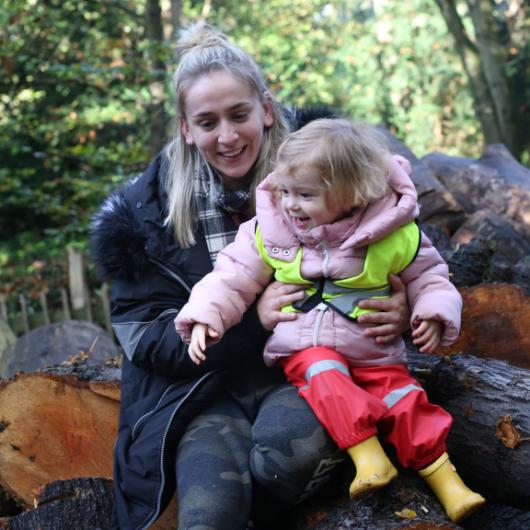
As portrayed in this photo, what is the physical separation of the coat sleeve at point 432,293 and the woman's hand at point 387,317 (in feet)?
0.15

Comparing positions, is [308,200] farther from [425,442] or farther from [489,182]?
[489,182]

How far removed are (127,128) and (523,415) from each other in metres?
8.60

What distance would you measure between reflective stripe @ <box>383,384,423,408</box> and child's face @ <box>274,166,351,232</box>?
0.53 metres

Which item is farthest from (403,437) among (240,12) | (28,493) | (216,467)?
(240,12)

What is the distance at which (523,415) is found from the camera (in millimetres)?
2307

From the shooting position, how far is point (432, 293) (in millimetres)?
2246

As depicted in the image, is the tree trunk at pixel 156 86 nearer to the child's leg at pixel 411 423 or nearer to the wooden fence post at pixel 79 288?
the wooden fence post at pixel 79 288

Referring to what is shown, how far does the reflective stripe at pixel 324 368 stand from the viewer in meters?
2.18

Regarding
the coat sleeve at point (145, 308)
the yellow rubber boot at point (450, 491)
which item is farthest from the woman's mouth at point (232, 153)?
the yellow rubber boot at point (450, 491)

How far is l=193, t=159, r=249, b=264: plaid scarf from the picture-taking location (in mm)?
2705

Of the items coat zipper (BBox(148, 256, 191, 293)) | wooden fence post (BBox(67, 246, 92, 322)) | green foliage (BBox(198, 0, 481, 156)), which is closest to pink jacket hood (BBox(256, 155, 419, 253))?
coat zipper (BBox(148, 256, 191, 293))

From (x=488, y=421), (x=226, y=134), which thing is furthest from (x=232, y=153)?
(x=488, y=421)

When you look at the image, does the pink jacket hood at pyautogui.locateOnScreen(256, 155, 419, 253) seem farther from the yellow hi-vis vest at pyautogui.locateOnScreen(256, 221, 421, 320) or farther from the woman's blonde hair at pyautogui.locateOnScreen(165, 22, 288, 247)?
the woman's blonde hair at pyautogui.locateOnScreen(165, 22, 288, 247)

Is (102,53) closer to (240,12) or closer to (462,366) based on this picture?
(240,12)
